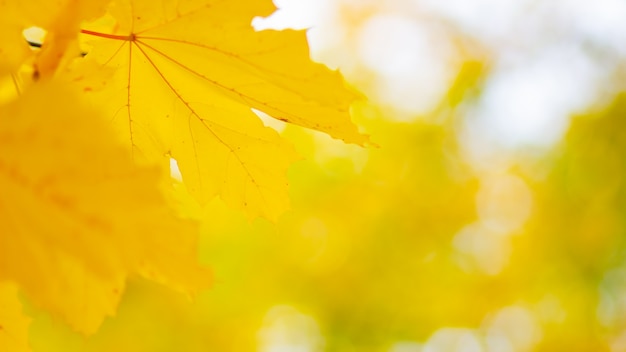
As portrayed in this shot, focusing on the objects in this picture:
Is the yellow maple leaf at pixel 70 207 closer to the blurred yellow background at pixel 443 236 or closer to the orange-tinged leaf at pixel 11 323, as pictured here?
the orange-tinged leaf at pixel 11 323

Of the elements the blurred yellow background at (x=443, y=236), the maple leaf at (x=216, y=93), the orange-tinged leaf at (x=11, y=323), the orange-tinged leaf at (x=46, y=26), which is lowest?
the orange-tinged leaf at (x=11, y=323)

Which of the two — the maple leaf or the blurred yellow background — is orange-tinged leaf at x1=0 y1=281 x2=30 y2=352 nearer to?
the maple leaf

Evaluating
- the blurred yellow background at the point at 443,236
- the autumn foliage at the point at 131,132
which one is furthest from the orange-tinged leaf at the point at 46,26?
the blurred yellow background at the point at 443,236

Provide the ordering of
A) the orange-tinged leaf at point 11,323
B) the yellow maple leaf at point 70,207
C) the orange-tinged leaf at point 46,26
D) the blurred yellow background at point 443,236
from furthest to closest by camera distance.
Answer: the blurred yellow background at point 443,236
the orange-tinged leaf at point 11,323
the orange-tinged leaf at point 46,26
the yellow maple leaf at point 70,207

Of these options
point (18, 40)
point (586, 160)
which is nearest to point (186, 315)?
point (586, 160)

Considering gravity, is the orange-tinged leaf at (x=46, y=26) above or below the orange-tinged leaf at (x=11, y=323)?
above

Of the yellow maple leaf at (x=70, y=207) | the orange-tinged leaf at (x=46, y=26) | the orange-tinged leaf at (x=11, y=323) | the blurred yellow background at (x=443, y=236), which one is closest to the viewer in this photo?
the yellow maple leaf at (x=70, y=207)

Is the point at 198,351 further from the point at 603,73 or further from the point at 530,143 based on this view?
the point at 603,73
